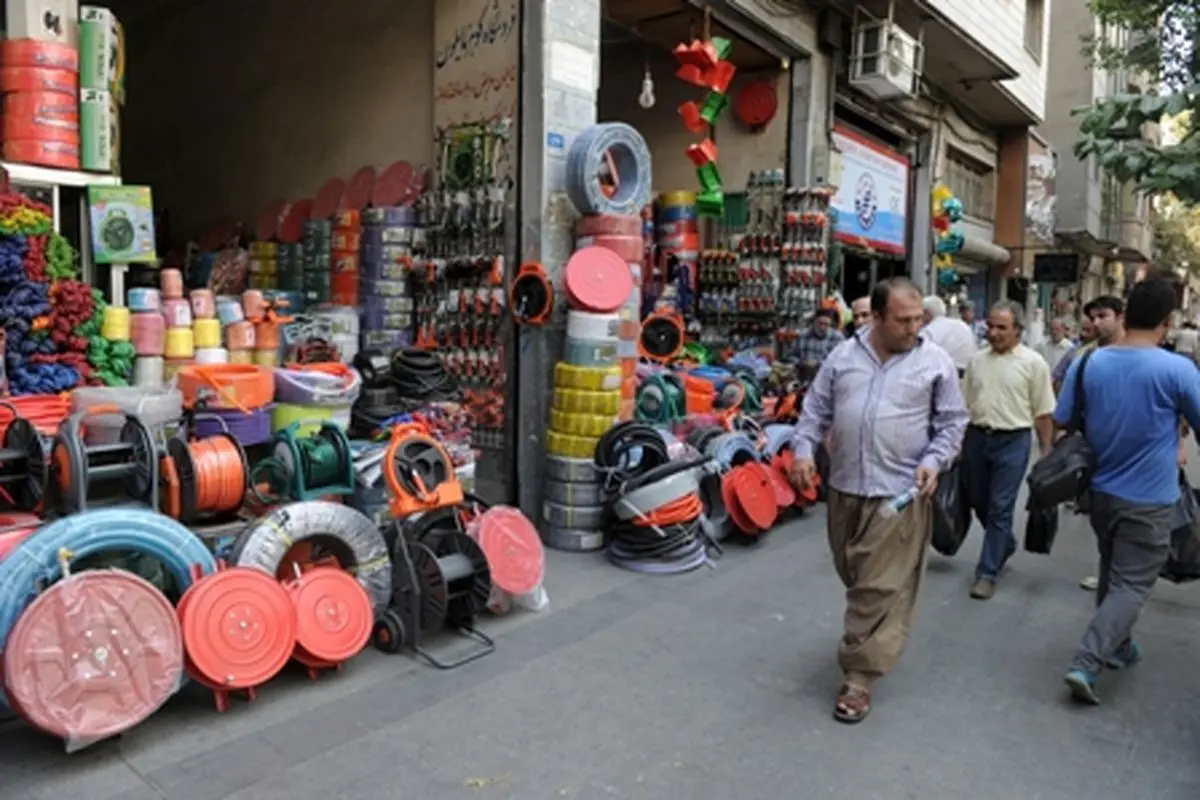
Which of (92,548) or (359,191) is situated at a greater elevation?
(359,191)

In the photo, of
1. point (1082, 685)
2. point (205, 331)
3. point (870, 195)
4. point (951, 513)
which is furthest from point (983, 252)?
point (205, 331)

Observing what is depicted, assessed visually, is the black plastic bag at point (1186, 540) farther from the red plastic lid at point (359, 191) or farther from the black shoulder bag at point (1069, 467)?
the red plastic lid at point (359, 191)

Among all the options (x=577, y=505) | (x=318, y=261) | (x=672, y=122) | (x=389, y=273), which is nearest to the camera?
(x=577, y=505)

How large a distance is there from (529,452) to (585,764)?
11.0ft

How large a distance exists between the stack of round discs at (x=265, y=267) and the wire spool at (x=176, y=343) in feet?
11.6

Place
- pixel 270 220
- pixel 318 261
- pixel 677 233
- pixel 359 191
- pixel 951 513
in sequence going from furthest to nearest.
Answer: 1. pixel 677 233
2. pixel 270 220
3. pixel 318 261
4. pixel 359 191
5. pixel 951 513

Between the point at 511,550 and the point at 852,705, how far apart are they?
1919mm

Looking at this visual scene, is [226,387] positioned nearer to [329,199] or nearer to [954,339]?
[329,199]

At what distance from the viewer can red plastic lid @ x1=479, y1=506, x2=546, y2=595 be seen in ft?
14.9

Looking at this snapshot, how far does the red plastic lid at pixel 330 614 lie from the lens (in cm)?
366

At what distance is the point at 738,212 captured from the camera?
34.2 ft

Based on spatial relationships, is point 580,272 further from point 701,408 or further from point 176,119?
point 176,119

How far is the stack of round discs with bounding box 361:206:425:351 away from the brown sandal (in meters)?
4.92

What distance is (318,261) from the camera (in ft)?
26.6
